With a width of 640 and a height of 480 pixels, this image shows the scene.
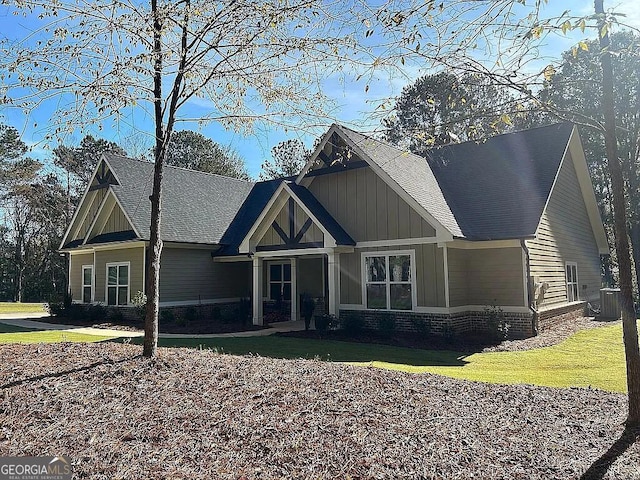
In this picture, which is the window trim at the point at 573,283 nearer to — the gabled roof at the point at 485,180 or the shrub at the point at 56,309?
the gabled roof at the point at 485,180

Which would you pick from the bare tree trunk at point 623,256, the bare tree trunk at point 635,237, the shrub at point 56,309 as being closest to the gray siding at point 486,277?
the bare tree trunk at point 623,256

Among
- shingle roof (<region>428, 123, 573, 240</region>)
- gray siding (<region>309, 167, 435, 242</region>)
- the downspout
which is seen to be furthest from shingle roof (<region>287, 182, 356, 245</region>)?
the downspout

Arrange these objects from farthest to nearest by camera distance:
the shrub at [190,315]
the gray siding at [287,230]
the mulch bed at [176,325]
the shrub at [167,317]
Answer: the shrub at [190,315]
the shrub at [167,317]
the mulch bed at [176,325]
the gray siding at [287,230]

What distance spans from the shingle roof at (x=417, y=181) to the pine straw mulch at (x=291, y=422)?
7115mm

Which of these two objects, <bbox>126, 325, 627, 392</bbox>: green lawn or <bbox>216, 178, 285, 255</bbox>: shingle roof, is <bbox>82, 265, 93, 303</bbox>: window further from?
<bbox>126, 325, 627, 392</bbox>: green lawn

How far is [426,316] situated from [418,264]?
147 cm

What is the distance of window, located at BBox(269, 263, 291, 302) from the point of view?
19.8m

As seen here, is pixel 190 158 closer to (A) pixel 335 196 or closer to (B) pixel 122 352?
(A) pixel 335 196

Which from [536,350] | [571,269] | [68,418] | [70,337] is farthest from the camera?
[571,269]

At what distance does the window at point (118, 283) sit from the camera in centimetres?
1902

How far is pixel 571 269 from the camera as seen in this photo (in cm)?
1781

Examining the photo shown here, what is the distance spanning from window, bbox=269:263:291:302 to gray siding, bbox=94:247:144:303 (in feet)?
16.8

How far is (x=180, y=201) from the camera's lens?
68.4 feet

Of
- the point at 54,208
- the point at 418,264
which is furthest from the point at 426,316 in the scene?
the point at 54,208
